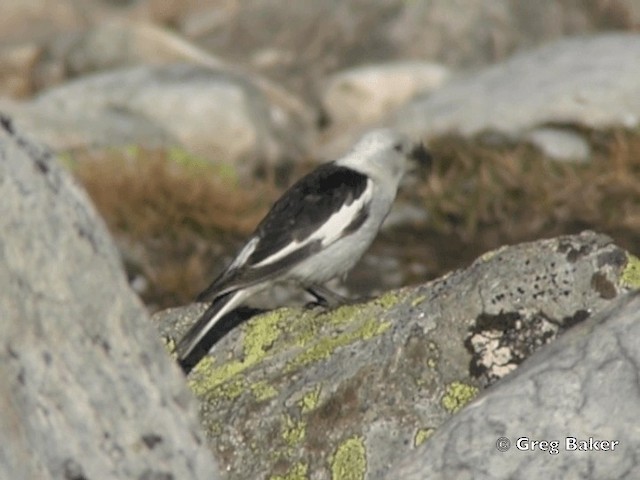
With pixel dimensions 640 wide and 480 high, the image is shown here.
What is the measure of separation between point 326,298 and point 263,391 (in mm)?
1878

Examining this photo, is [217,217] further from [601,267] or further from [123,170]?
[601,267]

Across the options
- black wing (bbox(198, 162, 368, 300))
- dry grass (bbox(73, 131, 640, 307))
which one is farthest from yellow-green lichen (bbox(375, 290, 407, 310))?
dry grass (bbox(73, 131, 640, 307))

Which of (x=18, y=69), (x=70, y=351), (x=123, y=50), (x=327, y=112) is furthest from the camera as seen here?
(x=18, y=69)

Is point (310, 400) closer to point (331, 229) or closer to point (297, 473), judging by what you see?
point (297, 473)

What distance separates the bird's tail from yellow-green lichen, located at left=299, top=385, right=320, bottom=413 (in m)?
0.89

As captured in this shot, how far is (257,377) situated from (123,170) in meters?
7.59

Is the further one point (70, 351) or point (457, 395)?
point (457, 395)

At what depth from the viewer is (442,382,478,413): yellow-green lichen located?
19.5 feet

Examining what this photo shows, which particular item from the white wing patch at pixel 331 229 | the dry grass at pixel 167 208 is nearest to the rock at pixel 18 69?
the dry grass at pixel 167 208

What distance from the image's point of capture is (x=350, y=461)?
5.87 metres

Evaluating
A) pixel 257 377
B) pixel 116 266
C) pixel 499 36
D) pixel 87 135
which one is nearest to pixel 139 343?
pixel 116 266

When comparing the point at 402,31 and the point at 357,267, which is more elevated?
the point at 357,267

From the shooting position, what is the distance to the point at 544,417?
4887 mm

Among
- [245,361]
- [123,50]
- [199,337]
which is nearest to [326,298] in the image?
[199,337]
